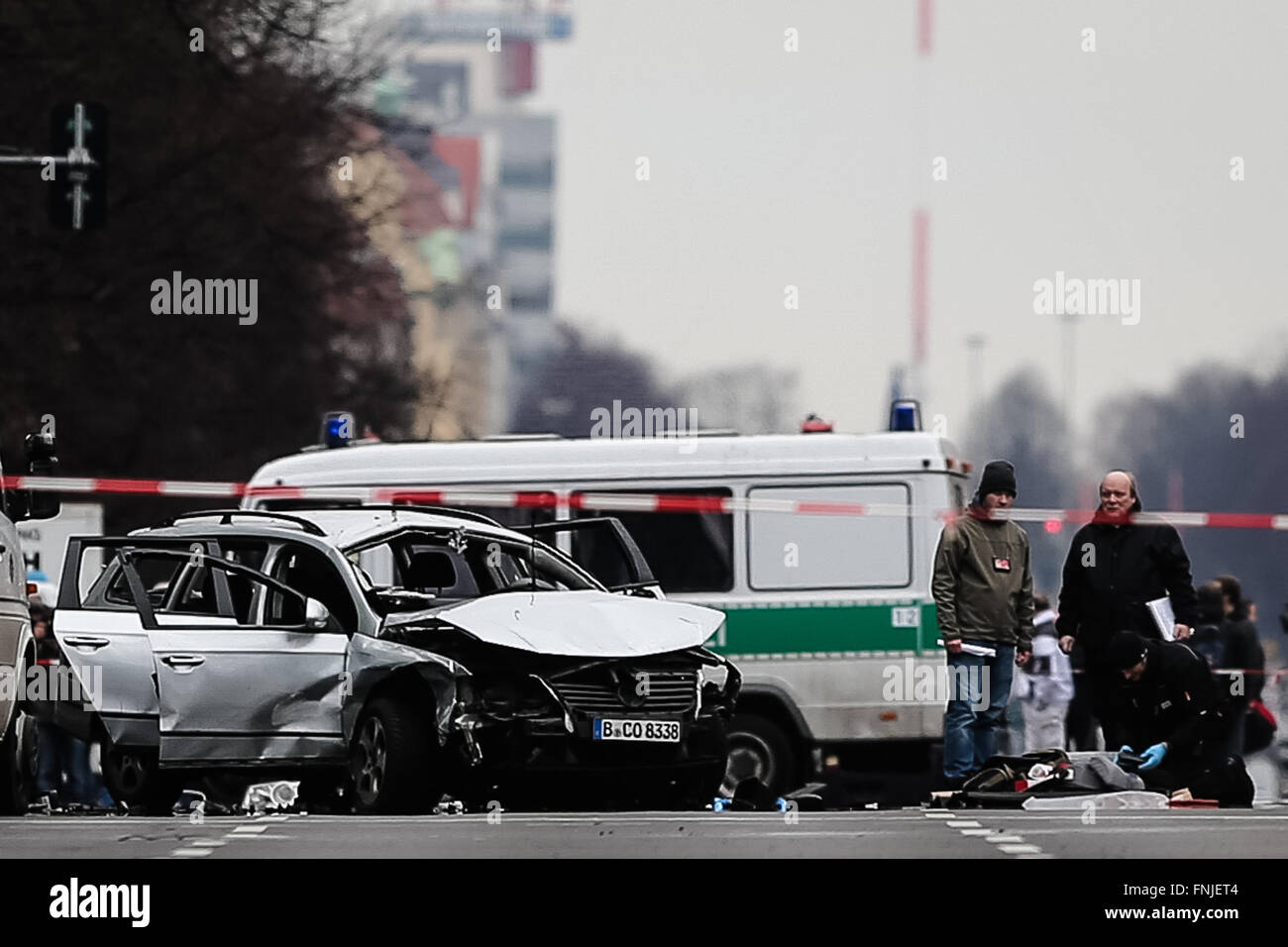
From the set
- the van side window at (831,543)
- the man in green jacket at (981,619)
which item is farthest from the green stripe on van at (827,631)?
the man in green jacket at (981,619)

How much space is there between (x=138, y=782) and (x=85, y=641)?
29.9 inches

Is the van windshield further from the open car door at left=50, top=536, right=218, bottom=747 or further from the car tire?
the car tire

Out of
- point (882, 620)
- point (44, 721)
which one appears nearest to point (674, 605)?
point (882, 620)

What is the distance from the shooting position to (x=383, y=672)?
15461mm

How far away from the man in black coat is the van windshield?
258 cm

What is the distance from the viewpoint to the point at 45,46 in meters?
32.4

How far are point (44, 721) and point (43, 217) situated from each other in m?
11.7

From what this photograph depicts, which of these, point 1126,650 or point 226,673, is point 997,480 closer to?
point 1126,650

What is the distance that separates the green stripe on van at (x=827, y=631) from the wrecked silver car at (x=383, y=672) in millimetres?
3999

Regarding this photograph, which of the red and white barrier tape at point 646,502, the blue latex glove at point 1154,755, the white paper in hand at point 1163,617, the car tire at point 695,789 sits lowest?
the car tire at point 695,789

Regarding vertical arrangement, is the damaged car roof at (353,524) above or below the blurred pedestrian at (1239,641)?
above

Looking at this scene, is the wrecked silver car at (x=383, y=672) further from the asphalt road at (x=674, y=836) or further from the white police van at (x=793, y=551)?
the white police van at (x=793, y=551)

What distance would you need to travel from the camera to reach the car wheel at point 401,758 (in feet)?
50.1
